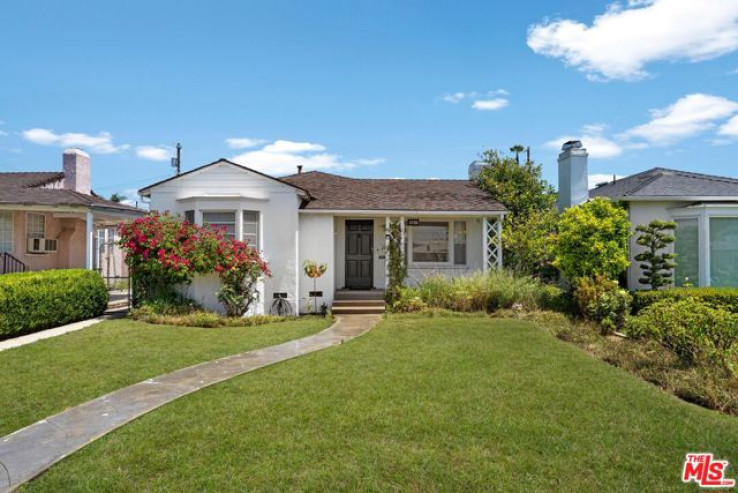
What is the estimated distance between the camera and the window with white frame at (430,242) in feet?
50.1

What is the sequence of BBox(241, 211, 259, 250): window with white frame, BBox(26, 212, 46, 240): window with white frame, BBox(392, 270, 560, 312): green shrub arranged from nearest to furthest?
1. BBox(392, 270, 560, 312): green shrub
2. BBox(241, 211, 259, 250): window with white frame
3. BBox(26, 212, 46, 240): window with white frame

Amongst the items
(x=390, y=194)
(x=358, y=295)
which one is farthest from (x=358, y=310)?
(x=390, y=194)

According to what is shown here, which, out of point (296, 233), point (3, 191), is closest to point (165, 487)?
point (296, 233)

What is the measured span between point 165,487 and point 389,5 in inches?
441

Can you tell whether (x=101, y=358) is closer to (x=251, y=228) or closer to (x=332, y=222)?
(x=251, y=228)

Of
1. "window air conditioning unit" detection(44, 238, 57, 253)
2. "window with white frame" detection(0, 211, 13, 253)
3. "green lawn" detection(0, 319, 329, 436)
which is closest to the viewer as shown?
"green lawn" detection(0, 319, 329, 436)

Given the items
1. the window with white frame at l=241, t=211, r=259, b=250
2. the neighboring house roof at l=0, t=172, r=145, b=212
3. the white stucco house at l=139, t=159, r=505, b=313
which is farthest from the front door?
the neighboring house roof at l=0, t=172, r=145, b=212

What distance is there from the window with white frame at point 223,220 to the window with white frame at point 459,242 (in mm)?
7265

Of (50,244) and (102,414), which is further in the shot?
(50,244)

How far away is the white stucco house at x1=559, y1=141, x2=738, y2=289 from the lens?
12.0 meters

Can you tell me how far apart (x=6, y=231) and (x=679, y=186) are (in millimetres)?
20570

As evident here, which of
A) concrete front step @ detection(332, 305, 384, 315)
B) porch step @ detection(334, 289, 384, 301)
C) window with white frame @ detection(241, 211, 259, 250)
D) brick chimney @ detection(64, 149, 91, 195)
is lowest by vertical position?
concrete front step @ detection(332, 305, 384, 315)

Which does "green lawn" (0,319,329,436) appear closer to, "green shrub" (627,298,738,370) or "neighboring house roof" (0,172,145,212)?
"neighboring house roof" (0,172,145,212)

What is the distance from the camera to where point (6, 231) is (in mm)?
14250
